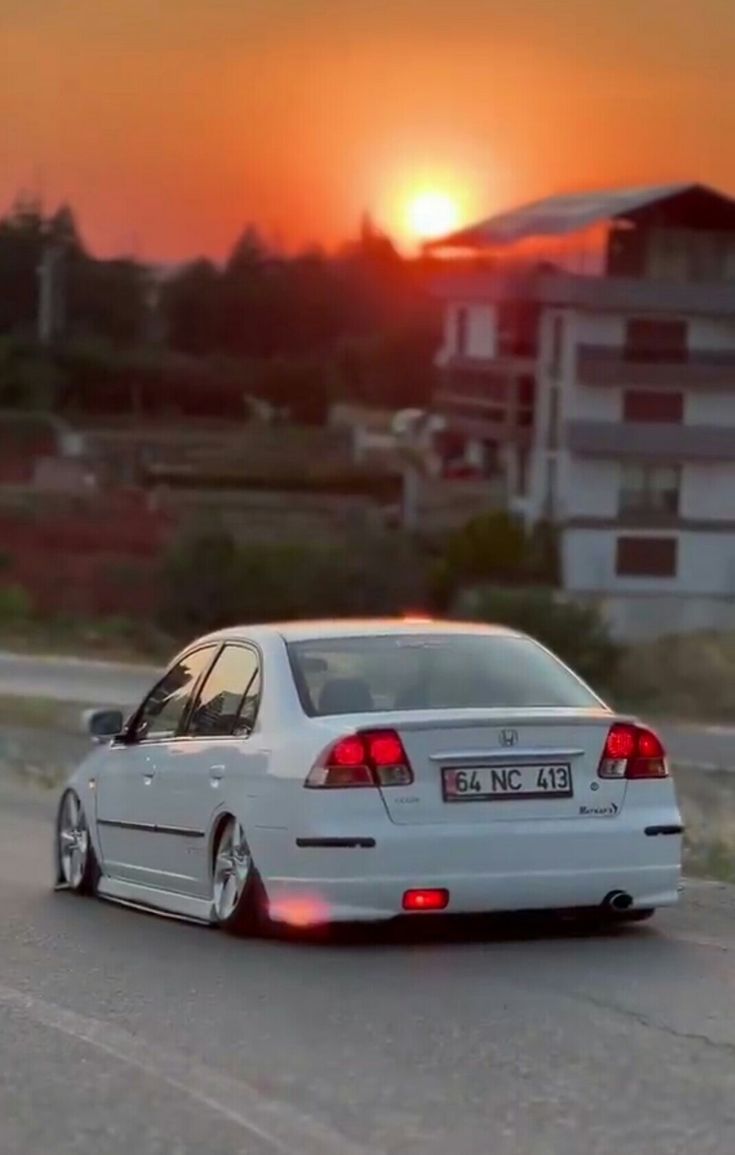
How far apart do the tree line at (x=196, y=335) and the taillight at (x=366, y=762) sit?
97.3 metres

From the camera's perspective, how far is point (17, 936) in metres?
10.5

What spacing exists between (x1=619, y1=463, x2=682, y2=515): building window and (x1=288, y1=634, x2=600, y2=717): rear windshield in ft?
210

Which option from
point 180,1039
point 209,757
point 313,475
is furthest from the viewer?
point 313,475

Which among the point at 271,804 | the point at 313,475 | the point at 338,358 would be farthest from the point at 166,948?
the point at 338,358

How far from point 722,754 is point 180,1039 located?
29233 millimetres

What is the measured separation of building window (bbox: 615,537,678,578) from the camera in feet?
243

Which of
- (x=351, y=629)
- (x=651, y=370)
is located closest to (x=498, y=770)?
(x=351, y=629)

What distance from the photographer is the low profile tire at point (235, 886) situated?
9711 mm

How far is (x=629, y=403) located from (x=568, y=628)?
1260 cm

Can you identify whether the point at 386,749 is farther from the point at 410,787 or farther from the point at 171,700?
the point at 171,700

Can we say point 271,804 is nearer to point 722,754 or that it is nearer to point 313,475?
point 722,754

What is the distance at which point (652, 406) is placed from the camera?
244 ft

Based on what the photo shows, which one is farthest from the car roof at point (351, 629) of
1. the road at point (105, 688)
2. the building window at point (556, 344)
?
the building window at point (556, 344)

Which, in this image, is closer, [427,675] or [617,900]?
[617,900]
